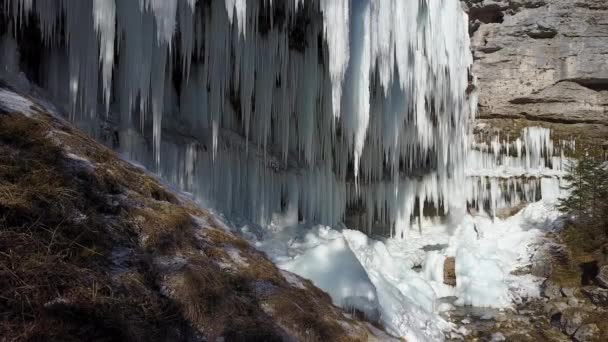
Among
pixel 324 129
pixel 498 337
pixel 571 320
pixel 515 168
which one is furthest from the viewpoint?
pixel 515 168

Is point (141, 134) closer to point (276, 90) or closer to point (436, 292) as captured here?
point (276, 90)

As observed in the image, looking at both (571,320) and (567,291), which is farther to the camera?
(567,291)

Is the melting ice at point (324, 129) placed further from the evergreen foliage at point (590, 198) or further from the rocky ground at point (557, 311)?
the evergreen foliage at point (590, 198)

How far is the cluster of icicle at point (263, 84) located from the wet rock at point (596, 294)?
Answer: 4450 millimetres

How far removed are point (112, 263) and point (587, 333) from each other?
6.45 m

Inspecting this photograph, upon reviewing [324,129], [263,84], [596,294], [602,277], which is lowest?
[596,294]

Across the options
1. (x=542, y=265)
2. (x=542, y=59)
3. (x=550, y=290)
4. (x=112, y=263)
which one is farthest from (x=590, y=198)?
(x=112, y=263)

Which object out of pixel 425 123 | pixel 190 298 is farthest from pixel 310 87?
pixel 190 298

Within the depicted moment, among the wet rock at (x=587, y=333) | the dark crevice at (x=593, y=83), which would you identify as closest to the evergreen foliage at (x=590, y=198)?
the dark crevice at (x=593, y=83)

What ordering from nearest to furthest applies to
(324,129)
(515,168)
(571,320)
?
(571,320) → (324,129) → (515,168)

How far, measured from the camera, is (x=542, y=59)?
12.6 meters

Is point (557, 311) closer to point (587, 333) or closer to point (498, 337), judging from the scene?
point (587, 333)

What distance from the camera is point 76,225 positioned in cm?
285

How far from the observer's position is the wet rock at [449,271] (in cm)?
926
